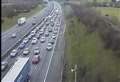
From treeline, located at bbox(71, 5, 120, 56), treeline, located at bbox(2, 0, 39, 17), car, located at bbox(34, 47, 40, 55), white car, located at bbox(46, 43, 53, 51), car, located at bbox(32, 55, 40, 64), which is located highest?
treeline, located at bbox(2, 0, 39, 17)

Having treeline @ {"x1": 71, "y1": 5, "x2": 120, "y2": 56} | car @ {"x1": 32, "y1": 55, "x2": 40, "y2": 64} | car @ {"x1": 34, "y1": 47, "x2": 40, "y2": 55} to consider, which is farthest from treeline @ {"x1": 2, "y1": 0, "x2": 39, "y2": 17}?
car @ {"x1": 34, "y1": 47, "x2": 40, "y2": 55}

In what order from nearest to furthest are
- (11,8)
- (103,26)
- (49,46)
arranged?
1. (11,8)
2. (103,26)
3. (49,46)

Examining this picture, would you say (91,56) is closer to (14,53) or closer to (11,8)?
(14,53)

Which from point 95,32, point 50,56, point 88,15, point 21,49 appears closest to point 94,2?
point 88,15

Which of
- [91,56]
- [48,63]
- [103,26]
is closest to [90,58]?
[91,56]

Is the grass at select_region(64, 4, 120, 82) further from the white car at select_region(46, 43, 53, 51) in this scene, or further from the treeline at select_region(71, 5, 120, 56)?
the white car at select_region(46, 43, 53, 51)

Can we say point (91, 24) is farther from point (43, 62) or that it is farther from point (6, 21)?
point (6, 21)

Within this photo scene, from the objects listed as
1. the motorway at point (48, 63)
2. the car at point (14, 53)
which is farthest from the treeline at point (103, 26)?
the car at point (14, 53)
